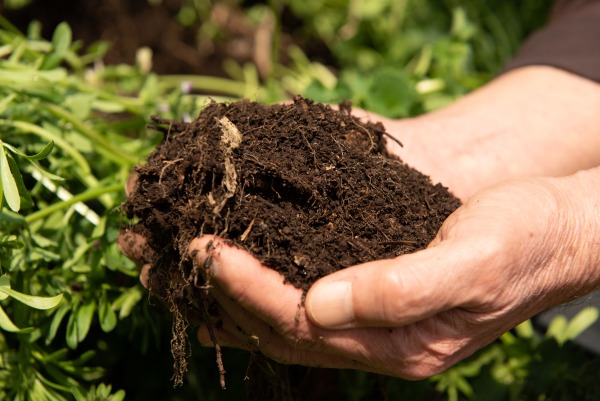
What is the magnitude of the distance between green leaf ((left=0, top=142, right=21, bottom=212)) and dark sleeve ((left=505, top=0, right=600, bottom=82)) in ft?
5.21

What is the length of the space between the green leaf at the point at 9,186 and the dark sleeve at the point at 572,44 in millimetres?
1588

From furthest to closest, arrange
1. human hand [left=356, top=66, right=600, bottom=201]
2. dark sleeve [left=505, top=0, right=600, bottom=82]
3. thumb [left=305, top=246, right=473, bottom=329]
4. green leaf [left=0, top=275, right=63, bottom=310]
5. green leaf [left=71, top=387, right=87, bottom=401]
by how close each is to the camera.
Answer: dark sleeve [left=505, top=0, right=600, bottom=82] → human hand [left=356, top=66, right=600, bottom=201] → green leaf [left=71, top=387, right=87, bottom=401] → green leaf [left=0, top=275, right=63, bottom=310] → thumb [left=305, top=246, right=473, bottom=329]

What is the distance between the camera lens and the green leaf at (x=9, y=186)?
117 centimetres

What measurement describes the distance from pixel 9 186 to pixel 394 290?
29.1 inches

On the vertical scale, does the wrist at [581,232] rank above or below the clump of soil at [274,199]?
above

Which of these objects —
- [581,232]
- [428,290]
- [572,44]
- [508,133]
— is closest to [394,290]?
[428,290]

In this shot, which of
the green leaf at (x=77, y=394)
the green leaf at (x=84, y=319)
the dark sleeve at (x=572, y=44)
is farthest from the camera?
the dark sleeve at (x=572, y=44)

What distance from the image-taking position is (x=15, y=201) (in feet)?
3.85

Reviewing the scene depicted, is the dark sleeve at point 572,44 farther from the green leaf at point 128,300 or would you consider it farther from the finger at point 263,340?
the green leaf at point 128,300

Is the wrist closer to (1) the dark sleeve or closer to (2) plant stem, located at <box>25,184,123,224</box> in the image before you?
(1) the dark sleeve

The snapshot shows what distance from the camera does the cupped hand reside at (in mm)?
1108

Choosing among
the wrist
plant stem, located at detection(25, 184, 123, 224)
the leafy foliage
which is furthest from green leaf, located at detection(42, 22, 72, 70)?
the wrist

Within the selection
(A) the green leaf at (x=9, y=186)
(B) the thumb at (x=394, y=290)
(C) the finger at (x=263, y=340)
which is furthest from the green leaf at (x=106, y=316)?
(B) the thumb at (x=394, y=290)

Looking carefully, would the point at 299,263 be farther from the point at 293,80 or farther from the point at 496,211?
the point at 293,80
